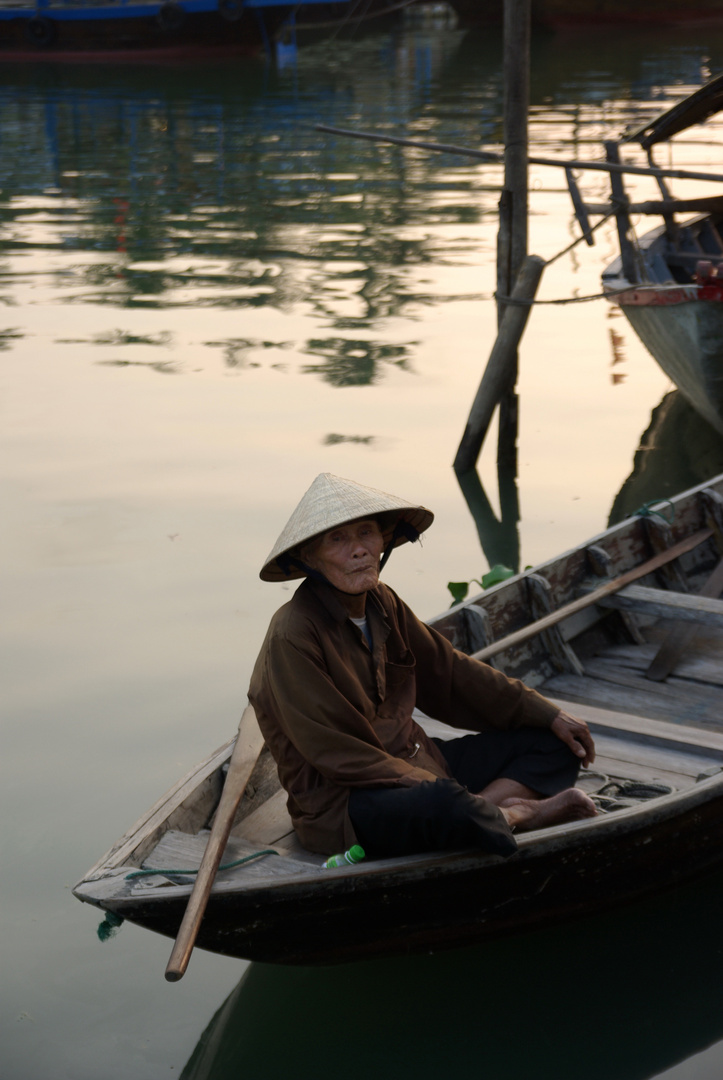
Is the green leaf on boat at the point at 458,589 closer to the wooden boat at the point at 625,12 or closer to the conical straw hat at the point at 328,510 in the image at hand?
the conical straw hat at the point at 328,510

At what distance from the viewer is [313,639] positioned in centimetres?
291

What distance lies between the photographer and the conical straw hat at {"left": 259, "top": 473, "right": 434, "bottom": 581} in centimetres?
289

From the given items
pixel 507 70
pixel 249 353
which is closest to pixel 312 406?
pixel 249 353

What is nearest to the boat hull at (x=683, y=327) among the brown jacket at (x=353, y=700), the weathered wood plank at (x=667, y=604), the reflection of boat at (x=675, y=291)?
the reflection of boat at (x=675, y=291)

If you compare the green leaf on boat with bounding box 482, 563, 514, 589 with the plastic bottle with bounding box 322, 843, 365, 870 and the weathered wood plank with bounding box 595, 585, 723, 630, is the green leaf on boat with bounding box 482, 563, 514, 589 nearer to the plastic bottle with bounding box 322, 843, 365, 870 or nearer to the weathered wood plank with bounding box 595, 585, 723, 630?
the weathered wood plank with bounding box 595, 585, 723, 630

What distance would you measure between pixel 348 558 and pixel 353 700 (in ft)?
1.16

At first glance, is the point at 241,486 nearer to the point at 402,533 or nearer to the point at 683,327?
the point at 683,327

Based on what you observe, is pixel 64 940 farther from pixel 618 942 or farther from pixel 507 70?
pixel 507 70

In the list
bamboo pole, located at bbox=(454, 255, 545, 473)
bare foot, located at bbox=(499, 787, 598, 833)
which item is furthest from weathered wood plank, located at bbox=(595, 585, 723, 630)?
bamboo pole, located at bbox=(454, 255, 545, 473)

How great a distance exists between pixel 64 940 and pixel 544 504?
410 cm

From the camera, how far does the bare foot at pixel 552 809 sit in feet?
10.4

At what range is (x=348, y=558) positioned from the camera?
2975mm

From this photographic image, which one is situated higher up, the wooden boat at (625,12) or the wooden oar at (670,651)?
the wooden boat at (625,12)

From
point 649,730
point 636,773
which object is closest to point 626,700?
point 649,730
